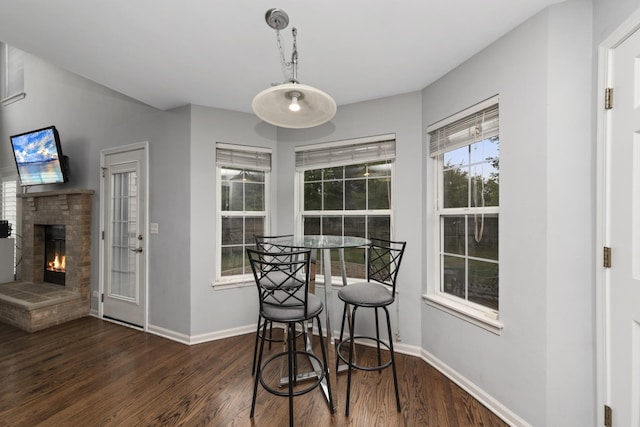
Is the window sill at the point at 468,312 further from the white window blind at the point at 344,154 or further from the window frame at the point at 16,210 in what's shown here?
the window frame at the point at 16,210

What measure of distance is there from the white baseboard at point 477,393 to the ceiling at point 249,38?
7.89ft

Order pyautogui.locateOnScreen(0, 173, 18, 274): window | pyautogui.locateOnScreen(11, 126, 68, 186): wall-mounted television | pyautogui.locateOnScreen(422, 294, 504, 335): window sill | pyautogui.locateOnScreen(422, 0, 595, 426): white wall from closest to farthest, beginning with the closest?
1. pyautogui.locateOnScreen(422, 0, 595, 426): white wall
2. pyautogui.locateOnScreen(422, 294, 504, 335): window sill
3. pyautogui.locateOnScreen(11, 126, 68, 186): wall-mounted television
4. pyautogui.locateOnScreen(0, 173, 18, 274): window

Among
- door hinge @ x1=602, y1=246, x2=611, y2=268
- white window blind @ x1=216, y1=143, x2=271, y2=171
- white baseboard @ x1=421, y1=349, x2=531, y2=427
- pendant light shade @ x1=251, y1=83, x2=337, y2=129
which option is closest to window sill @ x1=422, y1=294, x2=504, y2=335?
white baseboard @ x1=421, y1=349, x2=531, y2=427

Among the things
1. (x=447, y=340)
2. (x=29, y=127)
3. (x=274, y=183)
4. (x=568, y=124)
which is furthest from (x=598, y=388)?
(x=29, y=127)

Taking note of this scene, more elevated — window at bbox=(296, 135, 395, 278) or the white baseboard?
window at bbox=(296, 135, 395, 278)

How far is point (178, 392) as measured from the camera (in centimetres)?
210

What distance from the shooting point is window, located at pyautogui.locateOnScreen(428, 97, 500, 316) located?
2043 millimetres

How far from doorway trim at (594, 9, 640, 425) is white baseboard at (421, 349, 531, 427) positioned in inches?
16.9

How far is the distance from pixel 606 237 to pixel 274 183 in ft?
9.24

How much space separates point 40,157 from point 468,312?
542cm

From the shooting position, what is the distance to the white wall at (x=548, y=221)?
156 cm

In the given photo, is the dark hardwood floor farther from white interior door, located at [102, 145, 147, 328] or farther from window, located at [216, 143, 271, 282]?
window, located at [216, 143, 271, 282]

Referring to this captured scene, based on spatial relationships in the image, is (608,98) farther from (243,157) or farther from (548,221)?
(243,157)

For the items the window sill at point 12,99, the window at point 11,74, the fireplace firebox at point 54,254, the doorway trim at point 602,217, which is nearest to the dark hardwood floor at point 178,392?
the doorway trim at point 602,217
